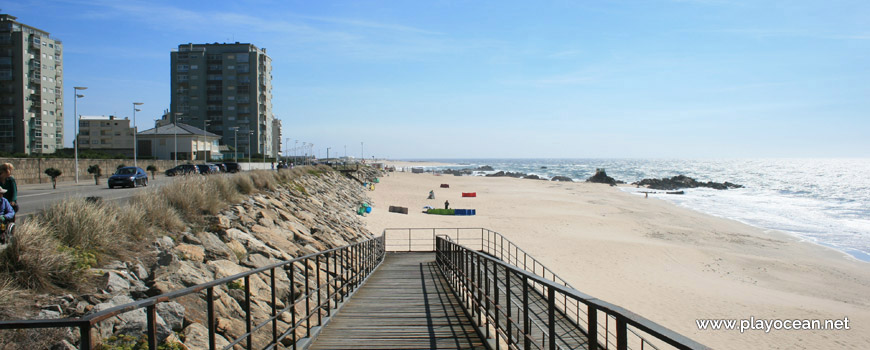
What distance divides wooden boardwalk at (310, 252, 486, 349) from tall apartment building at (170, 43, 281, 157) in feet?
264

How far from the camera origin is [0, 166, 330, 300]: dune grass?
569 cm

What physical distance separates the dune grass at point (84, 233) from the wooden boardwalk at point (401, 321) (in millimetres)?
3097

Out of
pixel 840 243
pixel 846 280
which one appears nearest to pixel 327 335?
pixel 846 280

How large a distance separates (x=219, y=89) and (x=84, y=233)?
85381 millimetres

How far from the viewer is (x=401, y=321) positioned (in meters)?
7.27

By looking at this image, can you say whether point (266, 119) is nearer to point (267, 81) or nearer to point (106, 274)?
point (267, 81)

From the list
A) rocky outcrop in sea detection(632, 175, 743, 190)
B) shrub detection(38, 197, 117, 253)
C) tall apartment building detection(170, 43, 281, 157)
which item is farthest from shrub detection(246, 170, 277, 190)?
tall apartment building detection(170, 43, 281, 157)

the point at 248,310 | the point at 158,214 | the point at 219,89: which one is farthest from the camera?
the point at 219,89

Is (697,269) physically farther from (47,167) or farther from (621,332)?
(47,167)

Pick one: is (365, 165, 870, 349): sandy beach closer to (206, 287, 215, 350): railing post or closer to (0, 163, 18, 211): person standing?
(206, 287, 215, 350): railing post

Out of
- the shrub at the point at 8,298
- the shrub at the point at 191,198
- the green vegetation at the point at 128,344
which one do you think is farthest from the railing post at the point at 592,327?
the shrub at the point at 191,198

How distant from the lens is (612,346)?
10562 millimetres

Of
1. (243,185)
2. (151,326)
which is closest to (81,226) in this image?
(151,326)

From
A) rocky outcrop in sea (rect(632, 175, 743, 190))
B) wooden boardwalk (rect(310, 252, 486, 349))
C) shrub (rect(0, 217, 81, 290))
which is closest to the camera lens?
shrub (rect(0, 217, 81, 290))
